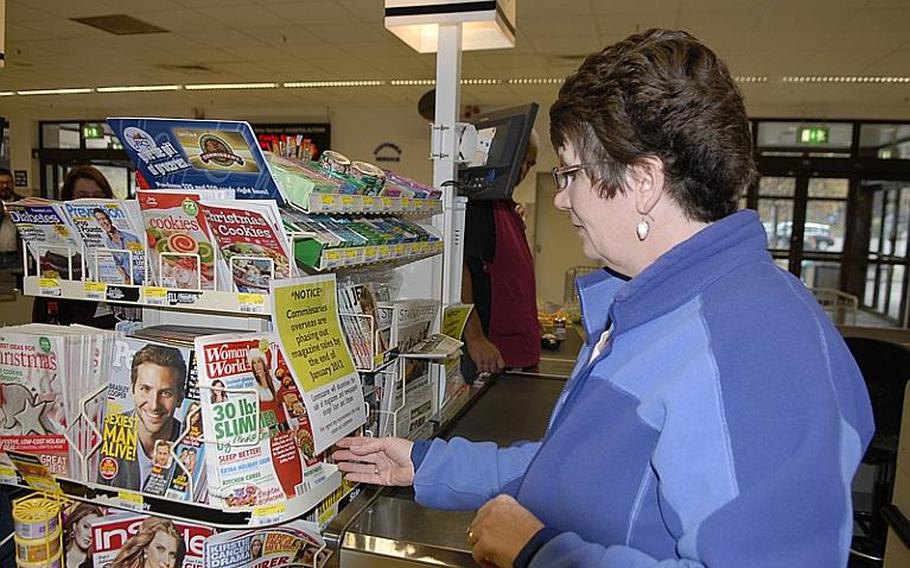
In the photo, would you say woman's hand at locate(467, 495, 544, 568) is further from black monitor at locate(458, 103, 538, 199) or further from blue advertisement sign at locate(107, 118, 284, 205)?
black monitor at locate(458, 103, 538, 199)

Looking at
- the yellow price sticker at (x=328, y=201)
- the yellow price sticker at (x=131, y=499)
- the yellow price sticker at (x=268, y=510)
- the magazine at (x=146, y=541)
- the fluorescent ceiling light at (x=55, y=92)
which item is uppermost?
the fluorescent ceiling light at (x=55, y=92)

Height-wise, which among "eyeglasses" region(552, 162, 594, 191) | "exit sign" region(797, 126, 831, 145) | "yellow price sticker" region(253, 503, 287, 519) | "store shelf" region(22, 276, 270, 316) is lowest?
"yellow price sticker" region(253, 503, 287, 519)

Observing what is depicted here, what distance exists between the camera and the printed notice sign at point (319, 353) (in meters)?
1.13

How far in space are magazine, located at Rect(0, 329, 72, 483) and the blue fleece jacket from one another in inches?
33.4

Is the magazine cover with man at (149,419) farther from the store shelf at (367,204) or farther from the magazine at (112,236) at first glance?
the store shelf at (367,204)

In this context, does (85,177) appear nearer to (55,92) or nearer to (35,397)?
(35,397)

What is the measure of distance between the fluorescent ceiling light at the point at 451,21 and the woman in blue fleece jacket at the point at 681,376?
927 millimetres

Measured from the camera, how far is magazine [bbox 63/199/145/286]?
3.94ft

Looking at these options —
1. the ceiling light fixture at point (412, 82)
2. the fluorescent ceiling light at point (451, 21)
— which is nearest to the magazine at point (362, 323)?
the fluorescent ceiling light at point (451, 21)

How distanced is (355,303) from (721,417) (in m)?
0.85

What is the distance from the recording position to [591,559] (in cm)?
79

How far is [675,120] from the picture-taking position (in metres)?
0.86

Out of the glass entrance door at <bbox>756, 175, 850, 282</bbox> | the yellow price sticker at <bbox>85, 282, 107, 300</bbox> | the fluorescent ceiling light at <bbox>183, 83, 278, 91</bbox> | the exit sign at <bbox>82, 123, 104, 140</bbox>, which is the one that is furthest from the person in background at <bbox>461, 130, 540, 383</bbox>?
the exit sign at <bbox>82, 123, 104, 140</bbox>

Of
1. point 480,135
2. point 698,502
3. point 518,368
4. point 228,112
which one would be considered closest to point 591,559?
point 698,502
